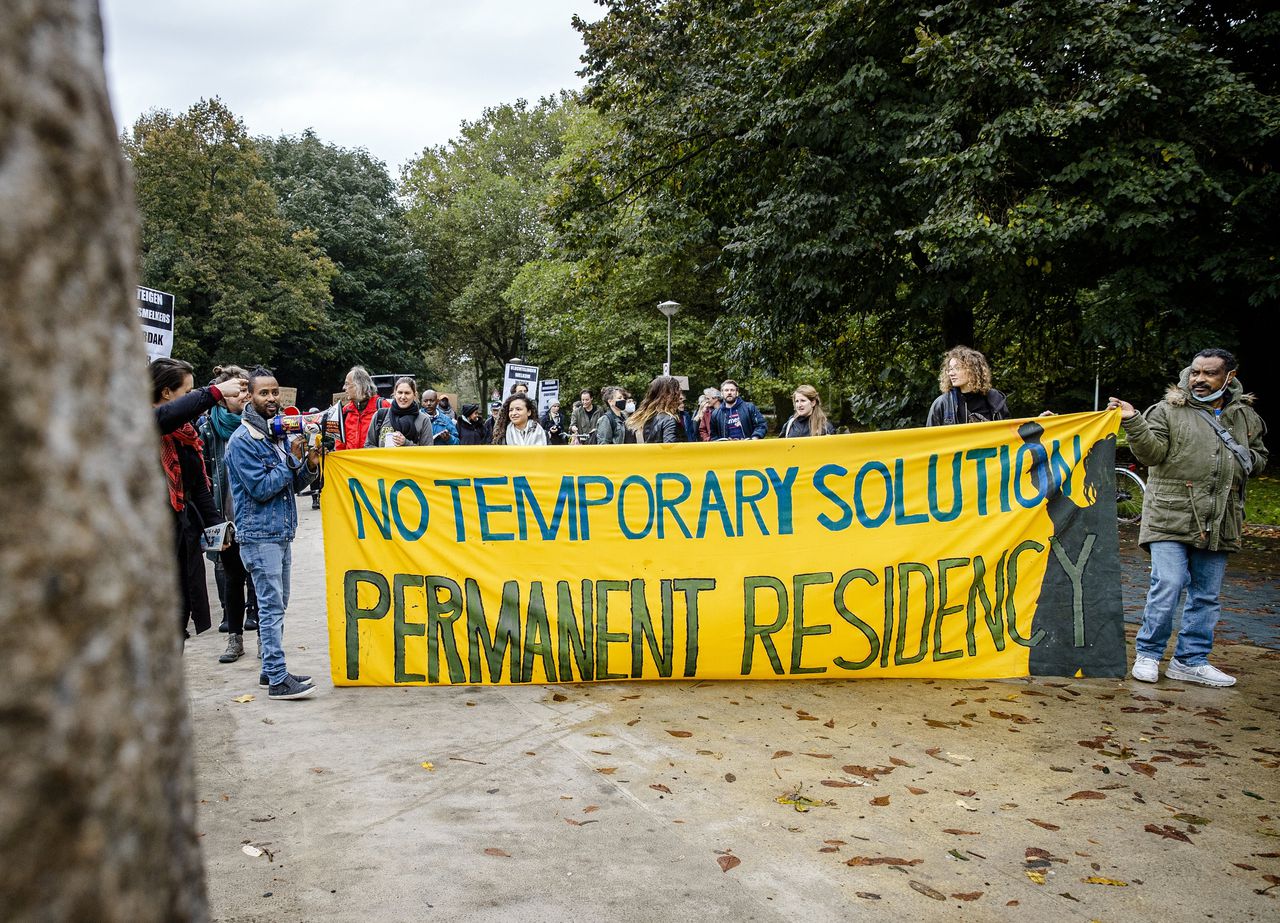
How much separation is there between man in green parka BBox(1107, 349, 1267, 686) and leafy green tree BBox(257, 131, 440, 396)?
1610 inches

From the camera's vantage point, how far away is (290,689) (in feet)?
17.2

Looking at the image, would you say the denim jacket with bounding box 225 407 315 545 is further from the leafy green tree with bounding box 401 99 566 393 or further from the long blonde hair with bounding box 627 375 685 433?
the leafy green tree with bounding box 401 99 566 393

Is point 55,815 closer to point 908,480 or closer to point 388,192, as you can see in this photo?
point 908,480

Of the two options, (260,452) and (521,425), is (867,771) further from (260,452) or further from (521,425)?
(521,425)

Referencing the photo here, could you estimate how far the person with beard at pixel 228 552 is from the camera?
5.80 metres

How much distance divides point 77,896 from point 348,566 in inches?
192

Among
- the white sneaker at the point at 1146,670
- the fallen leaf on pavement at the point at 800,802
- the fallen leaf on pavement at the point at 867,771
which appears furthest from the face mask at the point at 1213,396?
the fallen leaf on pavement at the point at 800,802

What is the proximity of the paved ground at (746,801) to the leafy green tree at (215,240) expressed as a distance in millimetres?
35009

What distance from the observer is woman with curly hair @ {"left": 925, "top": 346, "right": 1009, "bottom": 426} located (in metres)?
6.58

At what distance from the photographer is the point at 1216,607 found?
5.54 meters

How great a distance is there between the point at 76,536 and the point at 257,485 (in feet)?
15.8

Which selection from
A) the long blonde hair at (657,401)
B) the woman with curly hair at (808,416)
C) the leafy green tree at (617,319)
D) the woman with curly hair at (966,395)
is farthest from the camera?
the leafy green tree at (617,319)

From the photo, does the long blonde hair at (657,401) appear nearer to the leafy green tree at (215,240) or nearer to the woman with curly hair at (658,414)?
the woman with curly hair at (658,414)

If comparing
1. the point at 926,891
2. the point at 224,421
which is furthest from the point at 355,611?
the point at 926,891
